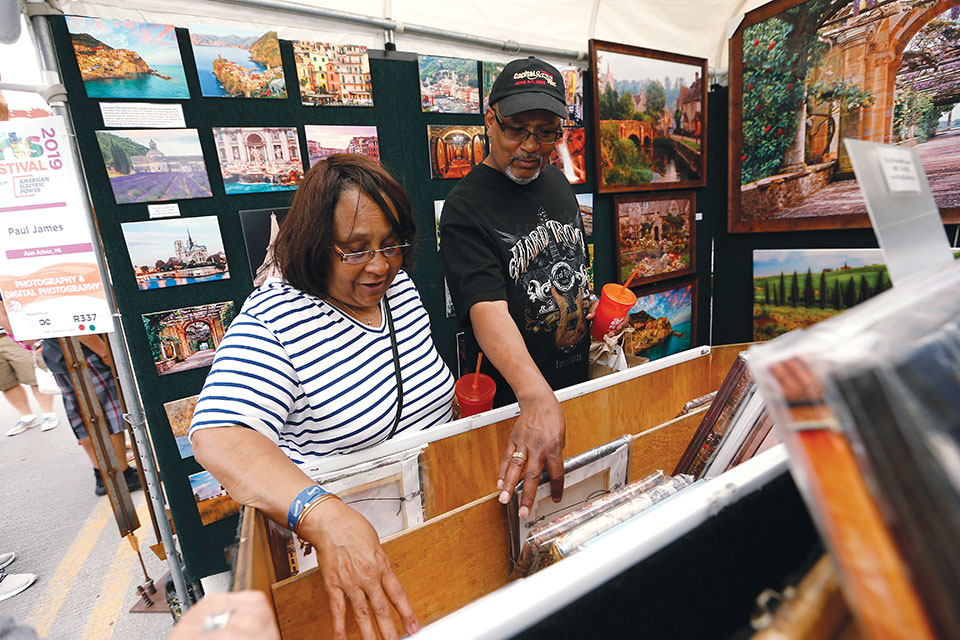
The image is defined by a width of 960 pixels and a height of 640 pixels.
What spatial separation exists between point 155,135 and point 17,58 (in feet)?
1.76

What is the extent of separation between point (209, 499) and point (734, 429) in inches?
86.6

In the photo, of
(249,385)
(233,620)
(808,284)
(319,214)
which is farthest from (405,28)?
(808,284)

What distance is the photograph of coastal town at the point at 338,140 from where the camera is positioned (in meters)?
1.94

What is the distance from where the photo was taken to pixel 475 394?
1.24 m

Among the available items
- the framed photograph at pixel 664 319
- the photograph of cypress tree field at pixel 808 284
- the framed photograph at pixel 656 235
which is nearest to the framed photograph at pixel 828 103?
the photograph of cypress tree field at pixel 808 284

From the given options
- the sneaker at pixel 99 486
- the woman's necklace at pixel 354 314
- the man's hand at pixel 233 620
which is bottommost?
the sneaker at pixel 99 486

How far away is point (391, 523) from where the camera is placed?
893 mm

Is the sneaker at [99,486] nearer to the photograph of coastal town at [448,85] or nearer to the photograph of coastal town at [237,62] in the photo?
the photograph of coastal town at [237,62]

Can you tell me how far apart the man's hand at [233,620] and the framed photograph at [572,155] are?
2.44 metres

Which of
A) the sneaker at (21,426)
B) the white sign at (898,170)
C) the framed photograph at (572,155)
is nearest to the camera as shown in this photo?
the white sign at (898,170)

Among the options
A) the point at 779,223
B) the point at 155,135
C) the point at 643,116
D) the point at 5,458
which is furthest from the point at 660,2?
the point at 5,458

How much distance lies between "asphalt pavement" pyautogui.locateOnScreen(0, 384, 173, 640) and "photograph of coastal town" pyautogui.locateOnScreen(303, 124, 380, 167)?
2.21m

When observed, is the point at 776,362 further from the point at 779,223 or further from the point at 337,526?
the point at 779,223

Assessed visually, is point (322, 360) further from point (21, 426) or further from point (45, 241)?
point (21, 426)
